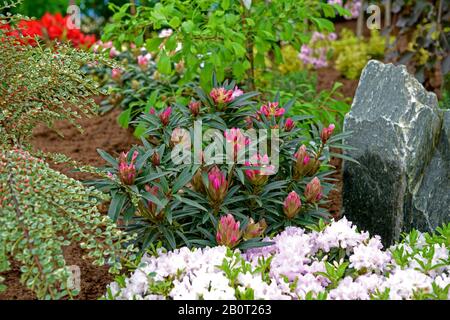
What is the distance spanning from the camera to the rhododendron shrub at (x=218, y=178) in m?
2.58

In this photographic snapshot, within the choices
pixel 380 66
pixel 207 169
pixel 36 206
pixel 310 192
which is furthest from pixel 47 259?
pixel 380 66

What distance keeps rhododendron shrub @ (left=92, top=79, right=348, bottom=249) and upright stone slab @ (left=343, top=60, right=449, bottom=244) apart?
31cm

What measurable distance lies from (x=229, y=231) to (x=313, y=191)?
477 mm

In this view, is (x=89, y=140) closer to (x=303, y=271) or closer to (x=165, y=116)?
(x=165, y=116)

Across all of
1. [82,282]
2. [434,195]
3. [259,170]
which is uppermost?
[259,170]

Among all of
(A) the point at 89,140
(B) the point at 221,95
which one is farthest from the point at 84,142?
(B) the point at 221,95

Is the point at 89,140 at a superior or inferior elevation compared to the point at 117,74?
inferior

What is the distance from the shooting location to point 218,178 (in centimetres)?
258

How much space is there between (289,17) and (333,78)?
8.31 ft

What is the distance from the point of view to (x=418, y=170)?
3199mm

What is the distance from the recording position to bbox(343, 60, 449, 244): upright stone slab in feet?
10.3

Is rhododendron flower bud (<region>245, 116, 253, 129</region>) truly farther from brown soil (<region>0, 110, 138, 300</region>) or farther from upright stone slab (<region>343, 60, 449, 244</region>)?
brown soil (<region>0, 110, 138, 300</region>)

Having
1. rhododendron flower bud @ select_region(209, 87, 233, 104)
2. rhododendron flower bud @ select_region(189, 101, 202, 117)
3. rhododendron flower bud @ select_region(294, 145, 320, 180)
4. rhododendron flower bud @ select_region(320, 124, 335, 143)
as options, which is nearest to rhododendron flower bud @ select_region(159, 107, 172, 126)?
rhododendron flower bud @ select_region(189, 101, 202, 117)

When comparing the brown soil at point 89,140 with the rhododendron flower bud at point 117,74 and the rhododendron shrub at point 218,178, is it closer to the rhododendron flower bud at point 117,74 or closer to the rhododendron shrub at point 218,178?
the rhododendron flower bud at point 117,74
